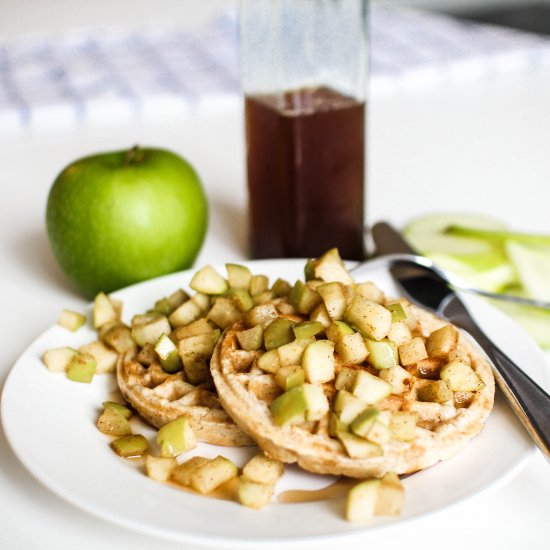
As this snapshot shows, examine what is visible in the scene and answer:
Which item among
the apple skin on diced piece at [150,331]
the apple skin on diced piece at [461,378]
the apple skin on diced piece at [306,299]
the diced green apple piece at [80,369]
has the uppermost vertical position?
the apple skin on diced piece at [306,299]

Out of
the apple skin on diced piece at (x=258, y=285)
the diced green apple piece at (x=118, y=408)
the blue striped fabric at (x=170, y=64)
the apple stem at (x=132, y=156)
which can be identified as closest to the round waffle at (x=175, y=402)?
the diced green apple piece at (x=118, y=408)

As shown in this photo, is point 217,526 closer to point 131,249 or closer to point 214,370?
point 214,370

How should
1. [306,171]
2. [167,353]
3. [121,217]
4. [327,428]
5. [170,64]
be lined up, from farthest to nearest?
[170,64] → [306,171] → [121,217] → [167,353] → [327,428]

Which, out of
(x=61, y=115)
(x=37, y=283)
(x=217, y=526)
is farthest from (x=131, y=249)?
(x=61, y=115)

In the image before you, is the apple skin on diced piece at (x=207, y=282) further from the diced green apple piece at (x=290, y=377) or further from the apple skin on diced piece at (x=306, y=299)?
the diced green apple piece at (x=290, y=377)

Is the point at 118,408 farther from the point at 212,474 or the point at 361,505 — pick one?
the point at 361,505

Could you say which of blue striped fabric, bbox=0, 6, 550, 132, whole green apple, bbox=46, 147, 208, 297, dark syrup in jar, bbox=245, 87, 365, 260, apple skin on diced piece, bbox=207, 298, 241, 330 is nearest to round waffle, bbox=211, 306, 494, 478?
apple skin on diced piece, bbox=207, 298, 241, 330

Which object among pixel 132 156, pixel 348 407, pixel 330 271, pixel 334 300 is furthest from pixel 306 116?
pixel 348 407
